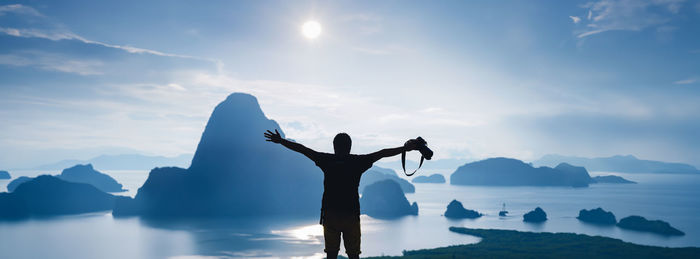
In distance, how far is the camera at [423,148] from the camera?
5855 mm

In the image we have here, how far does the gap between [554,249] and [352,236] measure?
128m

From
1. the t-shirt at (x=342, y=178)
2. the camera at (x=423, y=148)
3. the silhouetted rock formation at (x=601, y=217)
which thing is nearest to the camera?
the camera at (x=423, y=148)

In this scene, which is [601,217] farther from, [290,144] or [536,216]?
[290,144]

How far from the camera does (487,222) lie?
189125mm

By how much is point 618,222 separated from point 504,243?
91.2 metres

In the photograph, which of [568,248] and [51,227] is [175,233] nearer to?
[51,227]

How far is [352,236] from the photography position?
6363mm

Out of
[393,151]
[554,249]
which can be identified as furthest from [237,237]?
[393,151]

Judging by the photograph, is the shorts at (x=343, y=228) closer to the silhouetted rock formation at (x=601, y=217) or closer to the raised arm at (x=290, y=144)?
the raised arm at (x=290, y=144)

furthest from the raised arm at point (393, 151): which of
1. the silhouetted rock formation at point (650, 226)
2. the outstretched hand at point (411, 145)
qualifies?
the silhouetted rock formation at point (650, 226)

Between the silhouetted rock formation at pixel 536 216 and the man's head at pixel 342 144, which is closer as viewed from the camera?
the man's head at pixel 342 144

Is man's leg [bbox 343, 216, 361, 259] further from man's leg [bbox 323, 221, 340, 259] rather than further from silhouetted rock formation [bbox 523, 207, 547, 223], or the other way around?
silhouetted rock formation [bbox 523, 207, 547, 223]

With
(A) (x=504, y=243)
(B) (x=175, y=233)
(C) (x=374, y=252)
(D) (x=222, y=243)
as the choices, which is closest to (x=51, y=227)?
(B) (x=175, y=233)

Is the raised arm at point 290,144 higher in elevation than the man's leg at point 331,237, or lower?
higher
